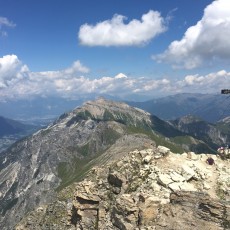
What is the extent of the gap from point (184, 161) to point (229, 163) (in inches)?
242

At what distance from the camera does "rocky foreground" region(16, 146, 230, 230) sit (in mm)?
34309

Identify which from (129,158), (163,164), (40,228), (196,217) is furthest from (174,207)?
(40,228)

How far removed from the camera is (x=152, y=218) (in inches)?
1393

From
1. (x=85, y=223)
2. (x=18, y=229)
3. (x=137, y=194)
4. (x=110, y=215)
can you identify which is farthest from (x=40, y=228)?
(x=137, y=194)

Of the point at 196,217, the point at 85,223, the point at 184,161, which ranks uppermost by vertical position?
the point at 184,161

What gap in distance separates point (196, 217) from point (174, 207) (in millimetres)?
2198

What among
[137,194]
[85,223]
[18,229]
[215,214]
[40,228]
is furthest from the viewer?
[18,229]

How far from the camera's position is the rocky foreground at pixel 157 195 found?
3431 cm

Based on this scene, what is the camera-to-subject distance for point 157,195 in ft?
120

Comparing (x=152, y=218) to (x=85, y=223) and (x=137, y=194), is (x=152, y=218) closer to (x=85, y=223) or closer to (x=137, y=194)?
(x=137, y=194)

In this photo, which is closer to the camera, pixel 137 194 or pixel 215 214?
pixel 215 214

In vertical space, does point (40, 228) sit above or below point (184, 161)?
below

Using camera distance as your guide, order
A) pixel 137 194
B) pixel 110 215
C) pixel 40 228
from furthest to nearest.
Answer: pixel 40 228, pixel 110 215, pixel 137 194

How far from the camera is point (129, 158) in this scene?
45438 mm
